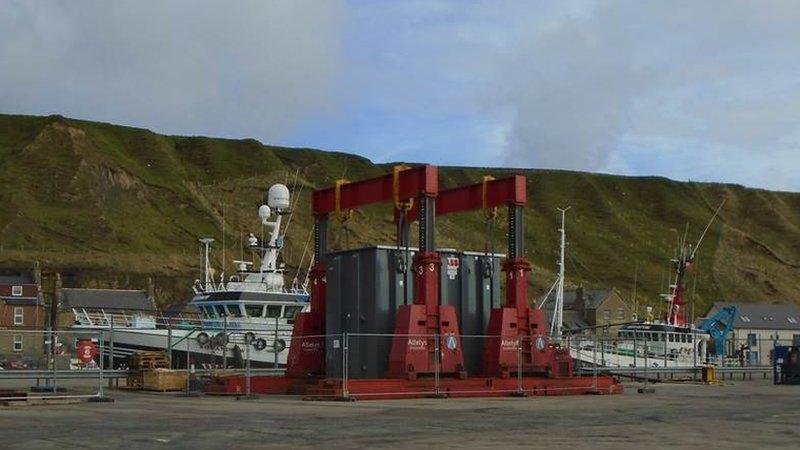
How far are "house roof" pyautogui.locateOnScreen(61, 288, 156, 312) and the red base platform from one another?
2333 inches

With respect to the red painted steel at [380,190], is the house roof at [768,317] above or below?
below

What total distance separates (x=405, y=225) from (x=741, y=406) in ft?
34.3

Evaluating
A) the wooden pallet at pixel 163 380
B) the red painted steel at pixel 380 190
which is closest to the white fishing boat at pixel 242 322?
the wooden pallet at pixel 163 380

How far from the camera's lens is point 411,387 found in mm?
27359

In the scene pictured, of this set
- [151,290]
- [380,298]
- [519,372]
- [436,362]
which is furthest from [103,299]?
[436,362]

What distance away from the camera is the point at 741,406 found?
2522 cm

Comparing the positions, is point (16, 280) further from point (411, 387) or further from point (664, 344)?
point (411, 387)

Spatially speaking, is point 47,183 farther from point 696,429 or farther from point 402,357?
point 696,429

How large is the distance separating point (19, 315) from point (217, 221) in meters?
49.6

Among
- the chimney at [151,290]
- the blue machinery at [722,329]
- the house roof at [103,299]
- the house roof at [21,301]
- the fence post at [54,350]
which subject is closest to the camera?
the fence post at [54,350]

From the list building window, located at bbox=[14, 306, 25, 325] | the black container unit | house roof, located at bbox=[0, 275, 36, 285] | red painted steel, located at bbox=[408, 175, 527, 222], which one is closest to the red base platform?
the black container unit

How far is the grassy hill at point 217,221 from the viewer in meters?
116

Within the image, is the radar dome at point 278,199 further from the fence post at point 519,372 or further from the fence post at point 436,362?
the fence post at point 436,362

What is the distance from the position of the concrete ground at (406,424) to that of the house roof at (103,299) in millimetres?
63102
